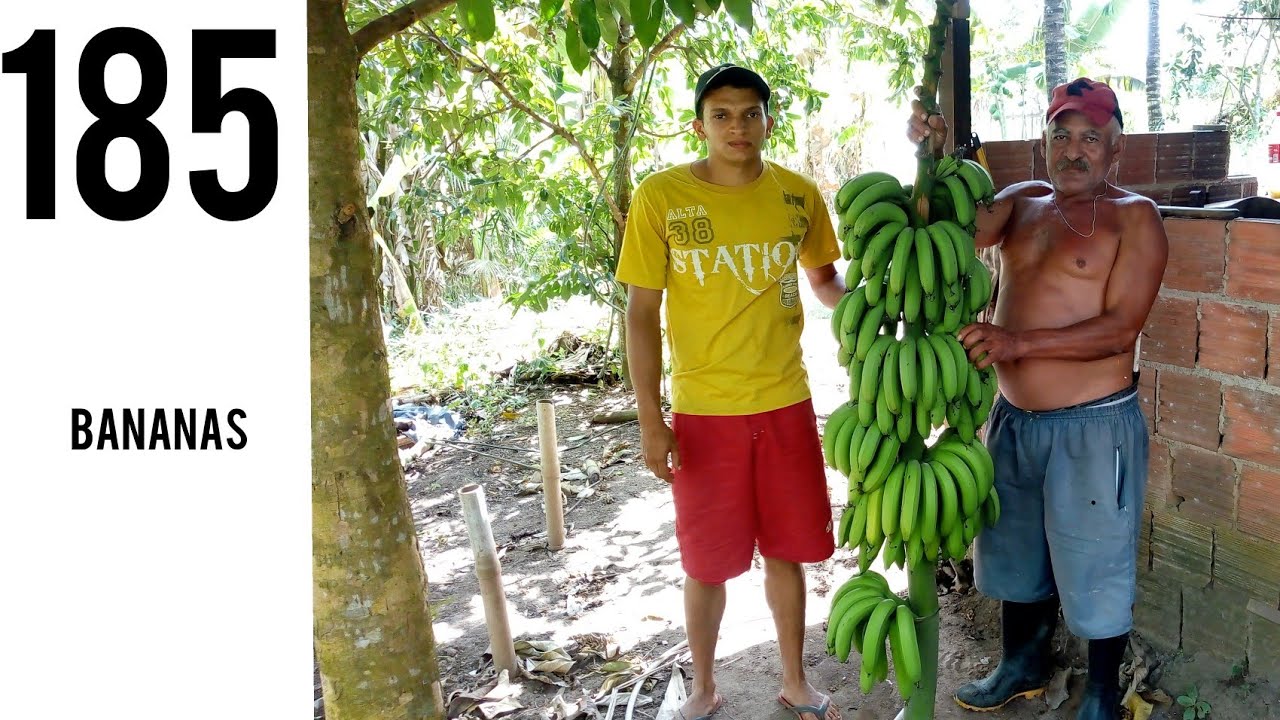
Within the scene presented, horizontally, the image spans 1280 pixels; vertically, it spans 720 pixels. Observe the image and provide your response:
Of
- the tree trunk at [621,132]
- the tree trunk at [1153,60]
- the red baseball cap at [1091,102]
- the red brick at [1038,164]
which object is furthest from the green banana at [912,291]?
the tree trunk at [1153,60]

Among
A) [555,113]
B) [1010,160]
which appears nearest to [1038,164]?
[1010,160]

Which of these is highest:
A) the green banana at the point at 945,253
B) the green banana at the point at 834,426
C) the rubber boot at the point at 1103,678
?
the green banana at the point at 945,253

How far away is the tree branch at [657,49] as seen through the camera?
199 inches

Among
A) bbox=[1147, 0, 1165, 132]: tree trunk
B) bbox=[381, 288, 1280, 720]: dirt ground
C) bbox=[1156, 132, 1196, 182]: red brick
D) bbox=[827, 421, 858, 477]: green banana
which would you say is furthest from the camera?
bbox=[1147, 0, 1165, 132]: tree trunk

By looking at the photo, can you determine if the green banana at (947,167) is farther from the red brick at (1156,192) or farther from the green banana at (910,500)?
the red brick at (1156,192)

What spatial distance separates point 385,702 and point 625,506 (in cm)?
298

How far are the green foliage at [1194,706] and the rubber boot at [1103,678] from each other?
0.89 ft

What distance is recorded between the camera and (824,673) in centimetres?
314

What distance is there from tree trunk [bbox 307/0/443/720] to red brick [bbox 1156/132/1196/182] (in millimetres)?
2958

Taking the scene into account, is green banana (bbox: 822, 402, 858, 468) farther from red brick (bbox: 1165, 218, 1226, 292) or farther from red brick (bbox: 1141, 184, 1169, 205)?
red brick (bbox: 1141, 184, 1169, 205)

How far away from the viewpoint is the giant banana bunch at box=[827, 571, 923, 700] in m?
2.22

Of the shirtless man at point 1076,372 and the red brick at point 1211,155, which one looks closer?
the shirtless man at point 1076,372

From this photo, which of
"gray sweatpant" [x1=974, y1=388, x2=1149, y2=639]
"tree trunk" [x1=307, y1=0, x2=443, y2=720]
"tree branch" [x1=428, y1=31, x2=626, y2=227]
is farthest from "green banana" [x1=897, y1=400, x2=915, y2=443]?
"tree branch" [x1=428, y1=31, x2=626, y2=227]

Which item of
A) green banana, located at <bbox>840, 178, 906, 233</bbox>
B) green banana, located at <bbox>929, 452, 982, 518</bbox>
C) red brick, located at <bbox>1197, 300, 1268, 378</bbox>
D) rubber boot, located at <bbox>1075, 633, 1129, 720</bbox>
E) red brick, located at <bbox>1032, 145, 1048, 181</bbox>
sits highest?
red brick, located at <bbox>1032, 145, 1048, 181</bbox>
